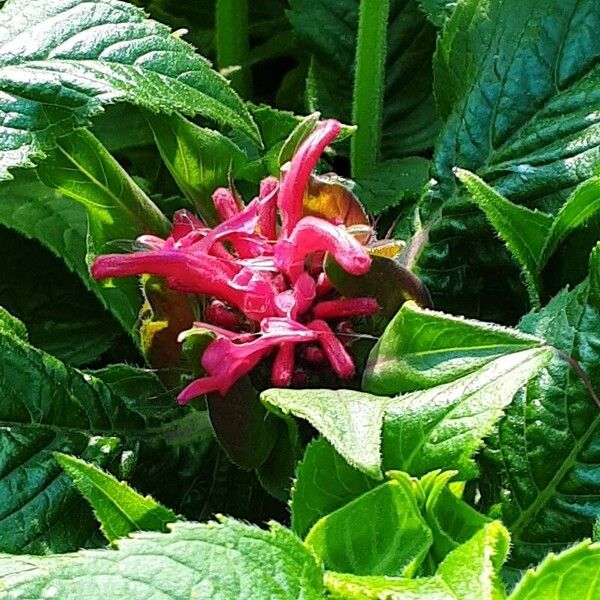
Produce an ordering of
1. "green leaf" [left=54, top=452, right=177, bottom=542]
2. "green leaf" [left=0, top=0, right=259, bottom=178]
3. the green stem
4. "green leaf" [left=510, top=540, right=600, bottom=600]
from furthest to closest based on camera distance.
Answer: the green stem, "green leaf" [left=0, top=0, right=259, bottom=178], "green leaf" [left=54, top=452, right=177, bottom=542], "green leaf" [left=510, top=540, right=600, bottom=600]

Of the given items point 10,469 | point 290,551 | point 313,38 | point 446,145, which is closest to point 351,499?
point 290,551

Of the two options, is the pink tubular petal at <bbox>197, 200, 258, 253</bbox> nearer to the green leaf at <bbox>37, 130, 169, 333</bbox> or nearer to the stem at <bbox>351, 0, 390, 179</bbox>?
the green leaf at <bbox>37, 130, 169, 333</bbox>

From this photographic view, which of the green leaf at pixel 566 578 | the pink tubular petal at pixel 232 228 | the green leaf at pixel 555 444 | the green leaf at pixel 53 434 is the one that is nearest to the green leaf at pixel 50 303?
the green leaf at pixel 53 434

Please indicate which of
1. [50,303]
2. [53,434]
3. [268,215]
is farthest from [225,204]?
[50,303]

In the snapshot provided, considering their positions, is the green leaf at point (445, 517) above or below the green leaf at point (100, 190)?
below

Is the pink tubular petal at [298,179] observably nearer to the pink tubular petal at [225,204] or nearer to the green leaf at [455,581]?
the pink tubular petal at [225,204]

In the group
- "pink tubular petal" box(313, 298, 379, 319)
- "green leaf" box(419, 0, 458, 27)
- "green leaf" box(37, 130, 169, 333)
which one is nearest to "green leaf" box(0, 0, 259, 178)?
"green leaf" box(37, 130, 169, 333)
